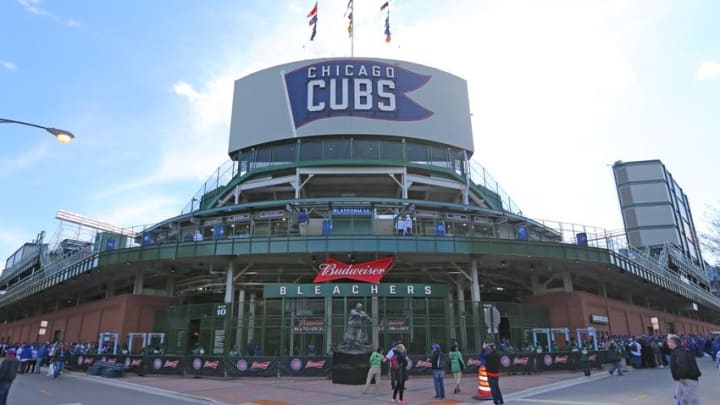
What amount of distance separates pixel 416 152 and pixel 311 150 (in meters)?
9.28

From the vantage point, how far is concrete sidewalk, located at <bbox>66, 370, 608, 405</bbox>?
1582cm

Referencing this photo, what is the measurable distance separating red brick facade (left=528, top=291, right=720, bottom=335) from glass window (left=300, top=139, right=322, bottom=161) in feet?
70.6

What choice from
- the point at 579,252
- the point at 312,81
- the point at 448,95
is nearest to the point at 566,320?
the point at 579,252

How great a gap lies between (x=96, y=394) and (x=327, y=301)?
1206 centimetres

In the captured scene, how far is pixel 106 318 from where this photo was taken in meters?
38.3

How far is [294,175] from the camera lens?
41.0m

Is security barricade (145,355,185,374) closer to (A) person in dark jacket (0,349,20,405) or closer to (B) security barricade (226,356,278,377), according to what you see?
(B) security barricade (226,356,278,377)

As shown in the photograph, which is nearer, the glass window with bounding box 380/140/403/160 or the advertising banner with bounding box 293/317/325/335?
the advertising banner with bounding box 293/317/325/335

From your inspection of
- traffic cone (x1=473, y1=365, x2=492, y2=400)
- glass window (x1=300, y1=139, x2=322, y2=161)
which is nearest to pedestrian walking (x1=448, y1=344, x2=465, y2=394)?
traffic cone (x1=473, y1=365, x2=492, y2=400)

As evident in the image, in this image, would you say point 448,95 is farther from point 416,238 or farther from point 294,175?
point 416,238

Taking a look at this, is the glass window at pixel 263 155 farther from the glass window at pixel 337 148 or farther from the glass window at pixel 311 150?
the glass window at pixel 337 148

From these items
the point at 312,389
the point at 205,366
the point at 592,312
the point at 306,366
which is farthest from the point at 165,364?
the point at 592,312

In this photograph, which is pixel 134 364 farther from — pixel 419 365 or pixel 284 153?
pixel 284 153

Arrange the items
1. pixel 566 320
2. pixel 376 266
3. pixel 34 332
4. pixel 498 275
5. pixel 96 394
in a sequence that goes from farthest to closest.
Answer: pixel 34 332
pixel 498 275
pixel 566 320
pixel 376 266
pixel 96 394
